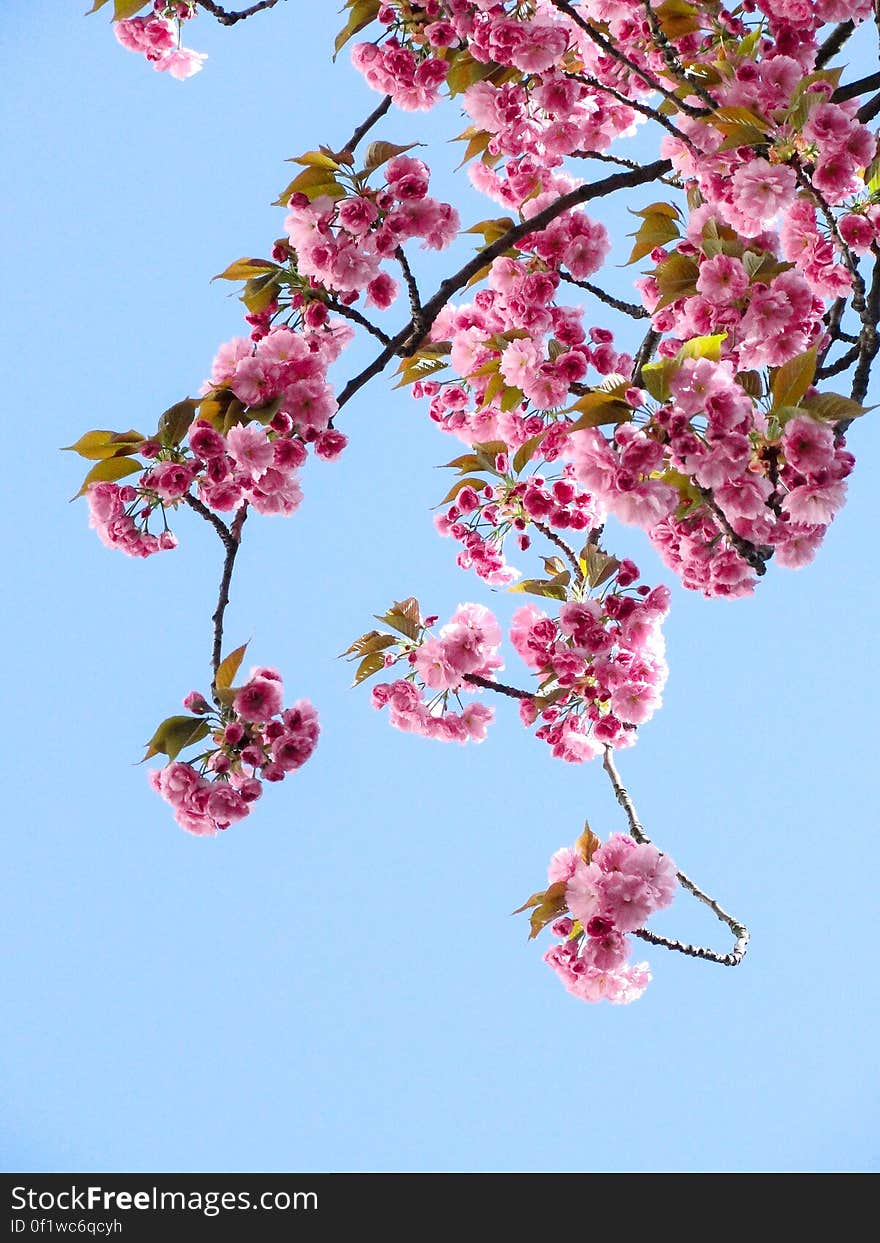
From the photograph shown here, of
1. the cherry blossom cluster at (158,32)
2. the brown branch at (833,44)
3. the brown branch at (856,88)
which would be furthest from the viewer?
the cherry blossom cluster at (158,32)

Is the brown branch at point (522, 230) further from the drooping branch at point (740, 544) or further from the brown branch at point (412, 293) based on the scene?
the drooping branch at point (740, 544)

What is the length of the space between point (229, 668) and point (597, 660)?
1.07 meters

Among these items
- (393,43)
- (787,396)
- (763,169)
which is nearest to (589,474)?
(787,396)

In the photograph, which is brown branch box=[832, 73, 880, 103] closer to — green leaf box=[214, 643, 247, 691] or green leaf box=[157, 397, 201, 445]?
green leaf box=[157, 397, 201, 445]

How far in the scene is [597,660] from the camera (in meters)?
3.33

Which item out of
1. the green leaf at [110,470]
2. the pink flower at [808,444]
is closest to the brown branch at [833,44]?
the pink flower at [808,444]

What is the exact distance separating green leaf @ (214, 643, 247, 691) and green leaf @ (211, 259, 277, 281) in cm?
99

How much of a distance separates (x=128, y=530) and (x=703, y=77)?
179cm

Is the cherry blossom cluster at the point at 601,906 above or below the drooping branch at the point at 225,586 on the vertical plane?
A: below

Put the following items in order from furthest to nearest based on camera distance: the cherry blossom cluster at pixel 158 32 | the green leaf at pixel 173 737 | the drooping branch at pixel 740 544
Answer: the cherry blossom cluster at pixel 158 32 → the green leaf at pixel 173 737 → the drooping branch at pixel 740 544

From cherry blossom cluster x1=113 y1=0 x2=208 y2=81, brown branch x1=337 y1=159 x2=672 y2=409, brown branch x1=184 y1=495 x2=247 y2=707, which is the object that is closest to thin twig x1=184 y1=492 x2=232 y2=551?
brown branch x1=184 y1=495 x2=247 y2=707

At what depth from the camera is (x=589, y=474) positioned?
2336 millimetres

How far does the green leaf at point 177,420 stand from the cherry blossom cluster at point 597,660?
116 cm

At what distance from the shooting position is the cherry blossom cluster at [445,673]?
11.4ft
